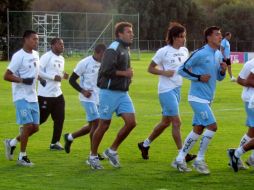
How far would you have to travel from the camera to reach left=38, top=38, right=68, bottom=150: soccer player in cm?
1250

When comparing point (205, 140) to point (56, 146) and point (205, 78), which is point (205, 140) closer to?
point (205, 78)

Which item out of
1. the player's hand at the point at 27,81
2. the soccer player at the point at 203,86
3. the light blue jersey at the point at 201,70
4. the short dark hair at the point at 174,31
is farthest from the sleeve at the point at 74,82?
Result: the light blue jersey at the point at 201,70

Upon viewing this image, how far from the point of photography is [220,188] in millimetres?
8688

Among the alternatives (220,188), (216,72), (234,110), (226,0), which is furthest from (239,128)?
(226,0)

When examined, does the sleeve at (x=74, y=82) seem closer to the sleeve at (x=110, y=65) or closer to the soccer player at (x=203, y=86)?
the sleeve at (x=110, y=65)

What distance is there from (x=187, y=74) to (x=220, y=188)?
1895 mm

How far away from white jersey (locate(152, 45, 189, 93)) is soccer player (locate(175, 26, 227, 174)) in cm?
87

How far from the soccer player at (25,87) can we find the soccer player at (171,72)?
186 centimetres

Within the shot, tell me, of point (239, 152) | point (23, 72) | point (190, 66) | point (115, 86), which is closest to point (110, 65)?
point (115, 86)

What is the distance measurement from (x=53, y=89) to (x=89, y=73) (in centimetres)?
131

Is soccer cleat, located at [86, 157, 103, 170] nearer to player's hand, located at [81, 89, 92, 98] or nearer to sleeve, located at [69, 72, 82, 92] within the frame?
player's hand, located at [81, 89, 92, 98]

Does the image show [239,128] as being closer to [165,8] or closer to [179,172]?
[179,172]

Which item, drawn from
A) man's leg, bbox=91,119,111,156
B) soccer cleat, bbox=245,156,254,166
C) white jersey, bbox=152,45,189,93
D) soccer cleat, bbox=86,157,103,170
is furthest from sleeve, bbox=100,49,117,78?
soccer cleat, bbox=245,156,254,166

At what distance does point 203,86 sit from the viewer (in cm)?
982
